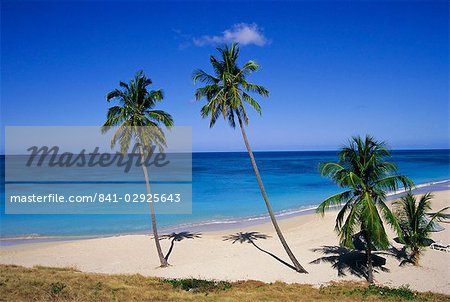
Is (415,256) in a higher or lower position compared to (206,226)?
higher

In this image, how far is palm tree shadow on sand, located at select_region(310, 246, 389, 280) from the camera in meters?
17.0

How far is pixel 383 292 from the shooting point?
13.3 meters

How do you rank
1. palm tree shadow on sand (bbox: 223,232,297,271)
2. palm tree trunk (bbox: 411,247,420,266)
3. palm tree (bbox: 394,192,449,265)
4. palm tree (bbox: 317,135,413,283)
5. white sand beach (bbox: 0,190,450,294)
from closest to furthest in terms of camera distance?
1. palm tree (bbox: 317,135,413,283)
2. white sand beach (bbox: 0,190,450,294)
3. palm tree (bbox: 394,192,449,265)
4. palm tree trunk (bbox: 411,247,420,266)
5. palm tree shadow on sand (bbox: 223,232,297,271)

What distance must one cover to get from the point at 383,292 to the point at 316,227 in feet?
51.1

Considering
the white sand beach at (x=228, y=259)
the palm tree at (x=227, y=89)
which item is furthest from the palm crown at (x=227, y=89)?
the white sand beach at (x=228, y=259)

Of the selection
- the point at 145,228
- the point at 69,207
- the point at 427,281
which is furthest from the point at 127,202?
the point at 427,281

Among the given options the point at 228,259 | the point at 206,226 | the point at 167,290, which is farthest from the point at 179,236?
the point at 167,290

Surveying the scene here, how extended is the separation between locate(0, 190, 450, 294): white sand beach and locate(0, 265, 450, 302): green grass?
1975 mm

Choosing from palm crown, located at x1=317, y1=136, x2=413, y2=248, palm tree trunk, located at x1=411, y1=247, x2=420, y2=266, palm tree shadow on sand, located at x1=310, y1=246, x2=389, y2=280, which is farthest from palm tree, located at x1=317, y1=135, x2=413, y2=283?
palm tree trunk, located at x1=411, y1=247, x2=420, y2=266

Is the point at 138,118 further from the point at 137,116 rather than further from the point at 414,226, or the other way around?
the point at 414,226

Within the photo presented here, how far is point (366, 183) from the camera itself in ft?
46.9

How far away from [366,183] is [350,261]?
6.39 m

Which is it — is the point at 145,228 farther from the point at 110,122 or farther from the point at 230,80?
the point at 230,80

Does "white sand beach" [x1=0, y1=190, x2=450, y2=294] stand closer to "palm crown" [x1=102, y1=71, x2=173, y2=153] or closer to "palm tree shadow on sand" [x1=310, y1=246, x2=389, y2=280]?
"palm tree shadow on sand" [x1=310, y1=246, x2=389, y2=280]
